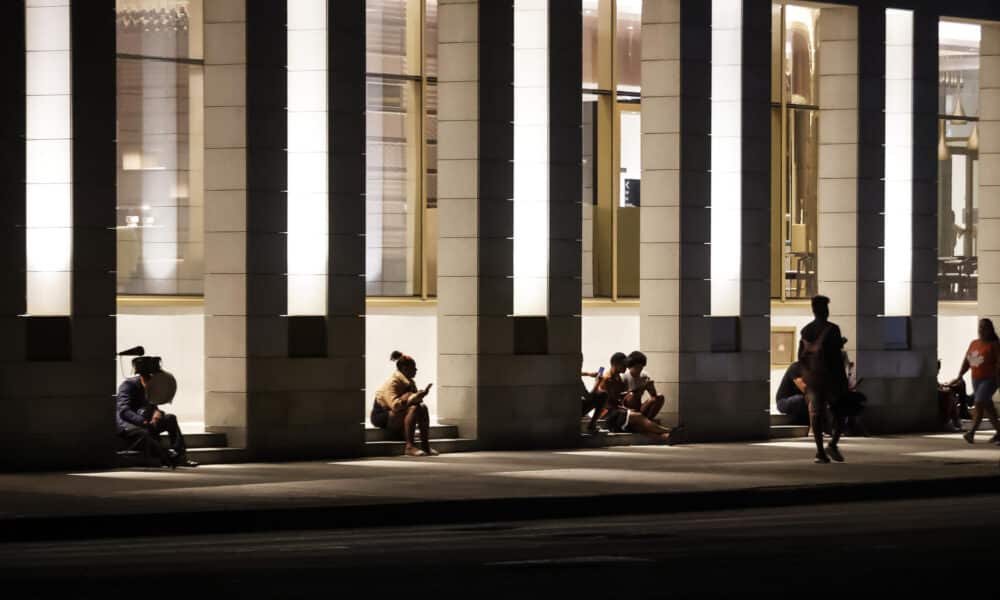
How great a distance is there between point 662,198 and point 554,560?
14437mm

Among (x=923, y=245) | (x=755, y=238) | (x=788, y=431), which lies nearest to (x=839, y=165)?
(x=923, y=245)

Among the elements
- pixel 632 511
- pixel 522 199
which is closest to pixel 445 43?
pixel 522 199

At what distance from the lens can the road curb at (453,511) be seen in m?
16.7

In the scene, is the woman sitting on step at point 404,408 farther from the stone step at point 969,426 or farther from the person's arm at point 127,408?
the stone step at point 969,426

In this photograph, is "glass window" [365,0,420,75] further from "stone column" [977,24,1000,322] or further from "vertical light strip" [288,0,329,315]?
"stone column" [977,24,1000,322]

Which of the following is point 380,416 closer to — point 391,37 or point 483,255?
point 483,255

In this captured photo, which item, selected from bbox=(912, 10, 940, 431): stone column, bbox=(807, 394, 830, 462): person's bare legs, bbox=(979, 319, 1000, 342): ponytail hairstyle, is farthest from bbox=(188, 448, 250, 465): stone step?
bbox=(912, 10, 940, 431): stone column

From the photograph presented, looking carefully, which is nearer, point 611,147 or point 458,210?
point 458,210

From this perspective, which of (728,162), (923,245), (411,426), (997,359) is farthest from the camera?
(923,245)

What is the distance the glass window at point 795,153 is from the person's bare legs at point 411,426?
9.07 metres

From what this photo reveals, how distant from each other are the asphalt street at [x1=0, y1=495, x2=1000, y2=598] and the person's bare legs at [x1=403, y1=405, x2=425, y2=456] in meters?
6.82

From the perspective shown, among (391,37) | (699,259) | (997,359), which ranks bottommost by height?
(997,359)

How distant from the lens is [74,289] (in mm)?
22766

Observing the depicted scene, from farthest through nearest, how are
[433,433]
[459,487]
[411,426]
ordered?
[433,433]
[411,426]
[459,487]
